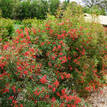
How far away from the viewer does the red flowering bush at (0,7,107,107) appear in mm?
2883

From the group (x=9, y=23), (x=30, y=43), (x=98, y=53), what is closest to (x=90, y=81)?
(x=98, y=53)

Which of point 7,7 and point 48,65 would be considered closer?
point 48,65

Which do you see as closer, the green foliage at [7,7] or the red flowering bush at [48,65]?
the red flowering bush at [48,65]

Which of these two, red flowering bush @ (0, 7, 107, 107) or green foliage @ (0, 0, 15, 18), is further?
green foliage @ (0, 0, 15, 18)

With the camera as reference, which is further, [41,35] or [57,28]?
[57,28]

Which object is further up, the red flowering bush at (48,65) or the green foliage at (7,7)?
the green foliage at (7,7)

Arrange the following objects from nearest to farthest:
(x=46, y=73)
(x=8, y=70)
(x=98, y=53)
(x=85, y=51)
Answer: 1. (x=8, y=70)
2. (x=46, y=73)
3. (x=85, y=51)
4. (x=98, y=53)

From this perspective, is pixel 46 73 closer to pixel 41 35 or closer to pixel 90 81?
pixel 41 35

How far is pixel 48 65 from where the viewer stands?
11.6ft

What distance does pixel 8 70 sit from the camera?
2.84 metres

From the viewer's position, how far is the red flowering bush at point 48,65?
2.88 m

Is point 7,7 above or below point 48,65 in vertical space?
above

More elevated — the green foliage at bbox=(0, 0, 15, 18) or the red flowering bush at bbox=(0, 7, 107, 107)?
the green foliage at bbox=(0, 0, 15, 18)

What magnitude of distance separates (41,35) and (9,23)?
21.1 feet
